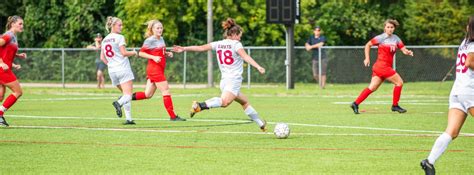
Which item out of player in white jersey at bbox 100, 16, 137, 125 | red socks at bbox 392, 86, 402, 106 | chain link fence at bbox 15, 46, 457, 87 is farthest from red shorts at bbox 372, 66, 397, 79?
chain link fence at bbox 15, 46, 457, 87

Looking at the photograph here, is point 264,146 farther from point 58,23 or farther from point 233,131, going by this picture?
point 58,23

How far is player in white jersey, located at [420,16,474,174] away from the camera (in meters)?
11.1

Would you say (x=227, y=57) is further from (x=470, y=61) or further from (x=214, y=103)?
(x=470, y=61)

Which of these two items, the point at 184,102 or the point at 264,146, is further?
the point at 184,102

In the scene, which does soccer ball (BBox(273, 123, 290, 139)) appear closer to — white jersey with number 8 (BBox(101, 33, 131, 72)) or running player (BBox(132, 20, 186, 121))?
running player (BBox(132, 20, 186, 121))

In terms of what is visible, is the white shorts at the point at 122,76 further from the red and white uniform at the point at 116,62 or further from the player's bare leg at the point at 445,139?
the player's bare leg at the point at 445,139

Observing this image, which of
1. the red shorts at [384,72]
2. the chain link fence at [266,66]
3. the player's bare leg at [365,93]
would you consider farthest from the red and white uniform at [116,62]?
the chain link fence at [266,66]

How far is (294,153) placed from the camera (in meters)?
13.8

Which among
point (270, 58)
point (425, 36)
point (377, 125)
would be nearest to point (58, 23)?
point (270, 58)

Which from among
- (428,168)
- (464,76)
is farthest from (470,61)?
(428,168)

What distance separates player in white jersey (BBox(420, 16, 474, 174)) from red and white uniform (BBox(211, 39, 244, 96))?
18.9 ft

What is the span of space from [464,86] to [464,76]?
4.7 inches

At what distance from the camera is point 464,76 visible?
37.5ft

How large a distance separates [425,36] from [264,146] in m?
34.2
